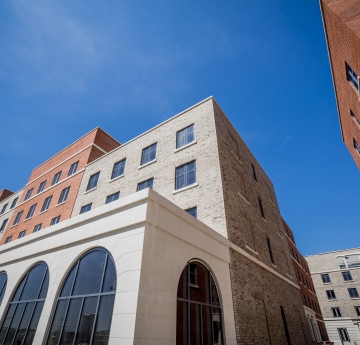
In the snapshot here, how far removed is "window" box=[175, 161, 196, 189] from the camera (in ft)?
43.5

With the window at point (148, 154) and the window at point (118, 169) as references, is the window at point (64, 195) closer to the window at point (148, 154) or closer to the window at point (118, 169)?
the window at point (118, 169)

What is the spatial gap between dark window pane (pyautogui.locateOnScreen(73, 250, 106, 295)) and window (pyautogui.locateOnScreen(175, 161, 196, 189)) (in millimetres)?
7078

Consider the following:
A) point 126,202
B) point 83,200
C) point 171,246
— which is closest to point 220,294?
point 171,246

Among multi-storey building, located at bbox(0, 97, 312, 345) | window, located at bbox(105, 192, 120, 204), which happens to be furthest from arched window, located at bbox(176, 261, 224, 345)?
window, located at bbox(105, 192, 120, 204)

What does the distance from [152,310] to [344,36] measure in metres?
16.2

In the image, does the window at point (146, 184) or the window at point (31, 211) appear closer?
the window at point (146, 184)

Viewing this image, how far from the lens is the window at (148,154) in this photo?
16.7 meters

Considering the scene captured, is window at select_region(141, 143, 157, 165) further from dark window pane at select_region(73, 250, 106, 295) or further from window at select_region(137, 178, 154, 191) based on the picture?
dark window pane at select_region(73, 250, 106, 295)

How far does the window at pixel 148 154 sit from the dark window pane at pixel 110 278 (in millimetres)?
10466

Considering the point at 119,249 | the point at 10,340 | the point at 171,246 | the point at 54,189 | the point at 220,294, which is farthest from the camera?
the point at 54,189

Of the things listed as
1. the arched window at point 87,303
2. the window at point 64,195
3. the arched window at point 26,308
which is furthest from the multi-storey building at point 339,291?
the window at point 64,195

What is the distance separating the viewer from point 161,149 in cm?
1622

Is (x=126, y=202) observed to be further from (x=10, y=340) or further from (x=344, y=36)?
(x=344, y=36)

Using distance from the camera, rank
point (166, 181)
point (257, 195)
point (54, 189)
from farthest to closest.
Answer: point (54, 189) < point (257, 195) < point (166, 181)
